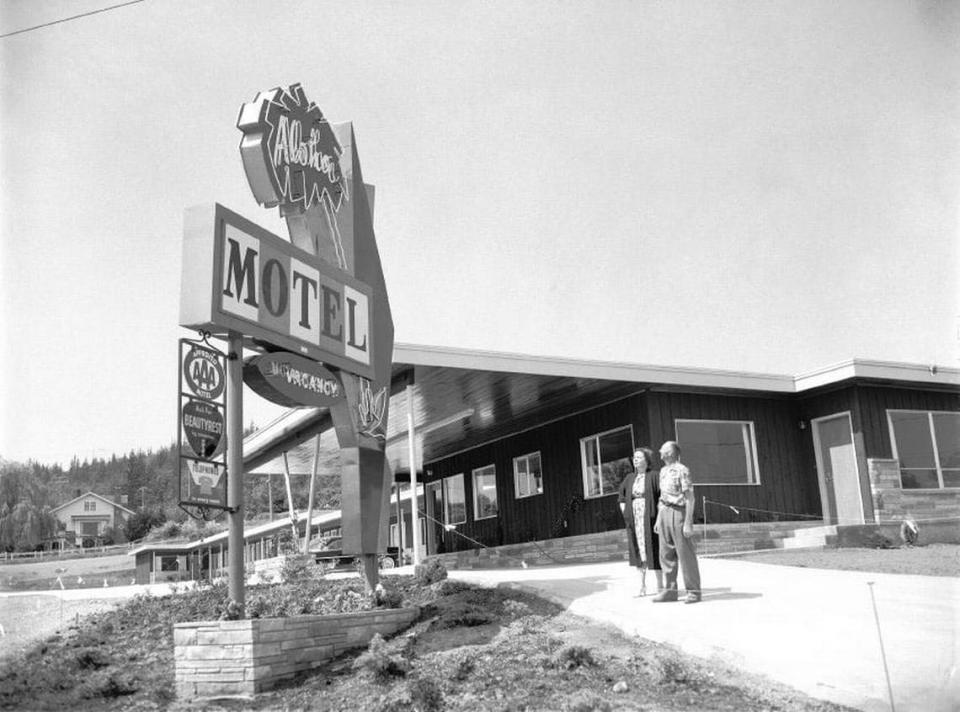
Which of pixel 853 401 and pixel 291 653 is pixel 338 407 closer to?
pixel 291 653

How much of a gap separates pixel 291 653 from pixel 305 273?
11.6 ft

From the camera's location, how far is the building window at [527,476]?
66.9 feet

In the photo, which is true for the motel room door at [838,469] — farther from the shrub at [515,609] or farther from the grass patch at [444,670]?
the shrub at [515,609]

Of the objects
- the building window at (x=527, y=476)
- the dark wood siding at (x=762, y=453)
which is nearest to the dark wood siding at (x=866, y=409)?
the dark wood siding at (x=762, y=453)

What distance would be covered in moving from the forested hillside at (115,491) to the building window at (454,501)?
463 inches

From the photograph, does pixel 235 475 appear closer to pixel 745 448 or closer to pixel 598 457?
pixel 598 457

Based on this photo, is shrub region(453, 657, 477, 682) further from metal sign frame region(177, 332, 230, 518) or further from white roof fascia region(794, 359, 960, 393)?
white roof fascia region(794, 359, 960, 393)

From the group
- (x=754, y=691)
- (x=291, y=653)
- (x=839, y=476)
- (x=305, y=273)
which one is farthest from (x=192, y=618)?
(x=839, y=476)

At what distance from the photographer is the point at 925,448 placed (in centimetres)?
1866

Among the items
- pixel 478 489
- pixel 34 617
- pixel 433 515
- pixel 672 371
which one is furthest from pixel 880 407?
pixel 34 617

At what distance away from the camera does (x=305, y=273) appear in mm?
9062

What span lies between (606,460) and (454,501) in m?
7.11

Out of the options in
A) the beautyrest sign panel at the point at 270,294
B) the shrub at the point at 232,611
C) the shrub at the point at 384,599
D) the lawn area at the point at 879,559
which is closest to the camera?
the shrub at the point at 232,611

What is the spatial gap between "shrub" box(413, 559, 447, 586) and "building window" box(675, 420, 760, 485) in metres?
7.23
